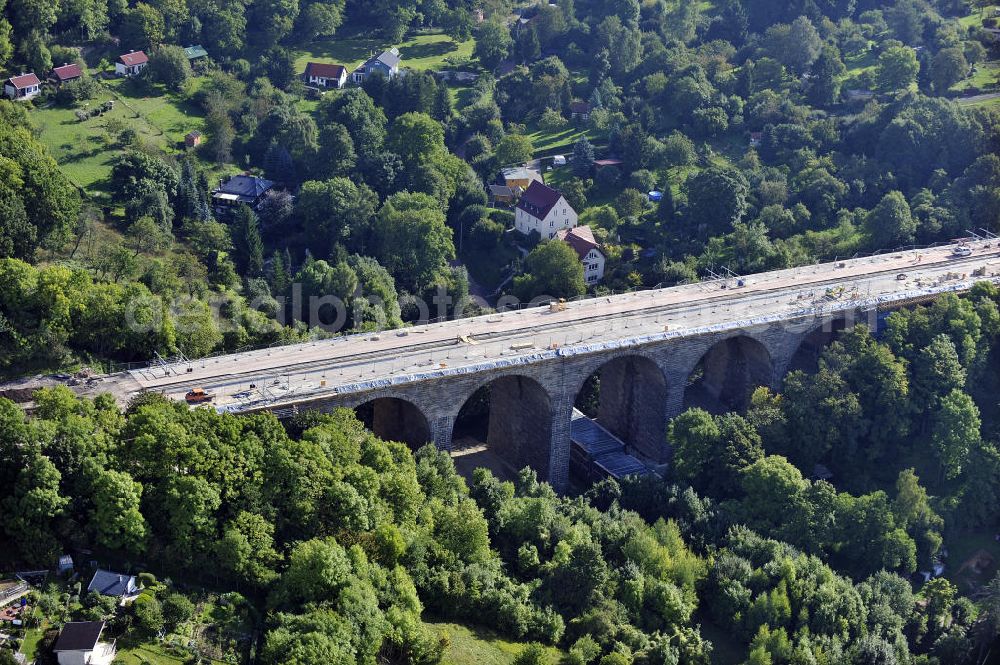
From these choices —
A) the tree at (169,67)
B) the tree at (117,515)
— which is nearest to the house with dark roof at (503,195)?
the tree at (169,67)

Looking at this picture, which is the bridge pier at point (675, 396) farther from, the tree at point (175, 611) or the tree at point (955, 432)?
the tree at point (175, 611)

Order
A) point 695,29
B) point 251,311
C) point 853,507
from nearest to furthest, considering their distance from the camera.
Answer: point 853,507 → point 251,311 → point 695,29

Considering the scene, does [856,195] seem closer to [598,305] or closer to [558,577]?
[598,305]

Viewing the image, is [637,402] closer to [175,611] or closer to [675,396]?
[675,396]

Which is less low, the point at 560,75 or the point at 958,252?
the point at 560,75

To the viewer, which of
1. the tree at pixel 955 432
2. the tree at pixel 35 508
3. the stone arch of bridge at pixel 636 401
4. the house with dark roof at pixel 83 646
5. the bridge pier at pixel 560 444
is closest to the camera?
the house with dark roof at pixel 83 646

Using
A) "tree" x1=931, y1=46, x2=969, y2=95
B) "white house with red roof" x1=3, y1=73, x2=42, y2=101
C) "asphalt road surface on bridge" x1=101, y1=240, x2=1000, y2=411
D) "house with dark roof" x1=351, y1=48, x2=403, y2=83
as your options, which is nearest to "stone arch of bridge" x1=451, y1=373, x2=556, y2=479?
"asphalt road surface on bridge" x1=101, y1=240, x2=1000, y2=411

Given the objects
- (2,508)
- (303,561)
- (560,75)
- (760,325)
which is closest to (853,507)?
(760,325)

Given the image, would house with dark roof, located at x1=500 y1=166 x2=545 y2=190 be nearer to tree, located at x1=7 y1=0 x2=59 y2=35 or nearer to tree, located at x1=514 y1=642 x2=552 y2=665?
tree, located at x1=7 y1=0 x2=59 y2=35
